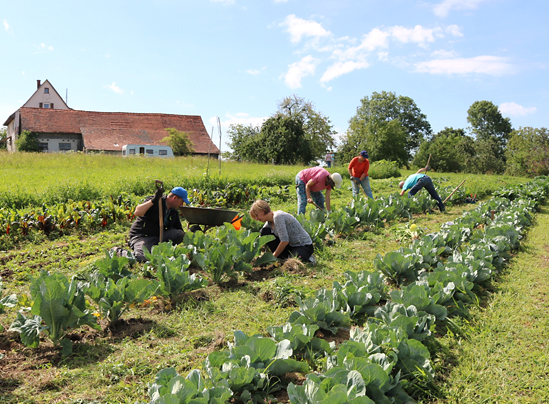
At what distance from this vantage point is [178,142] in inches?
1496

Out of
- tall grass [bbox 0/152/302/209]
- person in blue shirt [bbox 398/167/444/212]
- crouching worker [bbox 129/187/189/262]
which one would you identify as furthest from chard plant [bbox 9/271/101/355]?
person in blue shirt [bbox 398/167/444/212]

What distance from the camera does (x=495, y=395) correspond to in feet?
8.53

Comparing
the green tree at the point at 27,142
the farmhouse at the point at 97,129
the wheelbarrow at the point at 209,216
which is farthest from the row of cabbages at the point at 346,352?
the green tree at the point at 27,142

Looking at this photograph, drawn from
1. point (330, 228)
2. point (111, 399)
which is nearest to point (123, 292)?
point (111, 399)

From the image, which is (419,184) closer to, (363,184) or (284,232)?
(363,184)

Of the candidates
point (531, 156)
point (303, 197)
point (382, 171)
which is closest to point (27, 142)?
point (382, 171)

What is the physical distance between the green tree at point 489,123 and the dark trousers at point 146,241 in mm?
69150

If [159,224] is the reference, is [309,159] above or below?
above

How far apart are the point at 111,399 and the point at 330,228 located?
200 inches

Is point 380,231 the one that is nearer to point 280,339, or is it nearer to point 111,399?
point 280,339

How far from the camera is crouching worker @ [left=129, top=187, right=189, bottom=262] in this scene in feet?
17.6

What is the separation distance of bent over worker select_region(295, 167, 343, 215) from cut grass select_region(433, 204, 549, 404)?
3.42 metres

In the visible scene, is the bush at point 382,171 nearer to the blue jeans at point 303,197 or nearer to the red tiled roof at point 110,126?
the blue jeans at point 303,197

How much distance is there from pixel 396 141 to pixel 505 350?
147 ft
